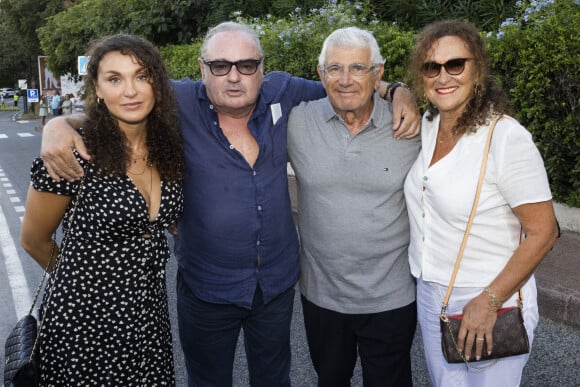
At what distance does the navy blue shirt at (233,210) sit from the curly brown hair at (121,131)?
0.18 metres

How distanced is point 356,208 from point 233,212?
550 millimetres

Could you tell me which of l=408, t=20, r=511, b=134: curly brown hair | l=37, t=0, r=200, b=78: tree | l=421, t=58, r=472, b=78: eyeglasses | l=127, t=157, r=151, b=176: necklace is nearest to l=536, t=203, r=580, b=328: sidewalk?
l=408, t=20, r=511, b=134: curly brown hair

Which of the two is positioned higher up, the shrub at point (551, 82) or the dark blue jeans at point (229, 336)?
the shrub at point (551, 82)

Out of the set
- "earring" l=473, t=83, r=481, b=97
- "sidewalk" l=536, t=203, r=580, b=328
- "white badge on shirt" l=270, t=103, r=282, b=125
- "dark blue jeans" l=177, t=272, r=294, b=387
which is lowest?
"sidewalk" l=536, t=203, r=580, b=328

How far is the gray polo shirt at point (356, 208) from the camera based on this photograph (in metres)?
2.85

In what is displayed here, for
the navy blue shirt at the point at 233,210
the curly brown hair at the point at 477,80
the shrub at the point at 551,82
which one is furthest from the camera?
the shrub at the point at 551,82

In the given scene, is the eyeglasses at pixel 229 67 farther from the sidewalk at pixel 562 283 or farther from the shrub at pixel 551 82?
the shrub at pixel 551 82

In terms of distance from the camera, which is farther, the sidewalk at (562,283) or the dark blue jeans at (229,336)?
the sidewalk at (562,283)

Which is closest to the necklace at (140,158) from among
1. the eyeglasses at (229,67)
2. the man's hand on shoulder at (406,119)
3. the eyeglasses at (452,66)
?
the eyeglasses at (229,67)

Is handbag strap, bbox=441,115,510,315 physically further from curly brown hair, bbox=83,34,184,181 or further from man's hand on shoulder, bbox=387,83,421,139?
curly brown hair, bbox=83,34,184,181

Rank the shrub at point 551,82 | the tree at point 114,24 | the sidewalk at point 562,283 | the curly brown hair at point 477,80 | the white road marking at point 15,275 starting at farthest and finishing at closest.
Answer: the tree at point 114,24 < the shrub at point 551,82 < the white road marking at point 15,275 < the sidewalk at point 562,283 < the curly brown hair at point 477,80

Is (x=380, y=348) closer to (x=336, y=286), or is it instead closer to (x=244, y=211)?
(x=336, y=286)

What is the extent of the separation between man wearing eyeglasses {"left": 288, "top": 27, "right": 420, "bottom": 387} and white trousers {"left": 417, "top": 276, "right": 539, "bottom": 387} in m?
0.26

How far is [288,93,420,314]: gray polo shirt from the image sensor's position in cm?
285
